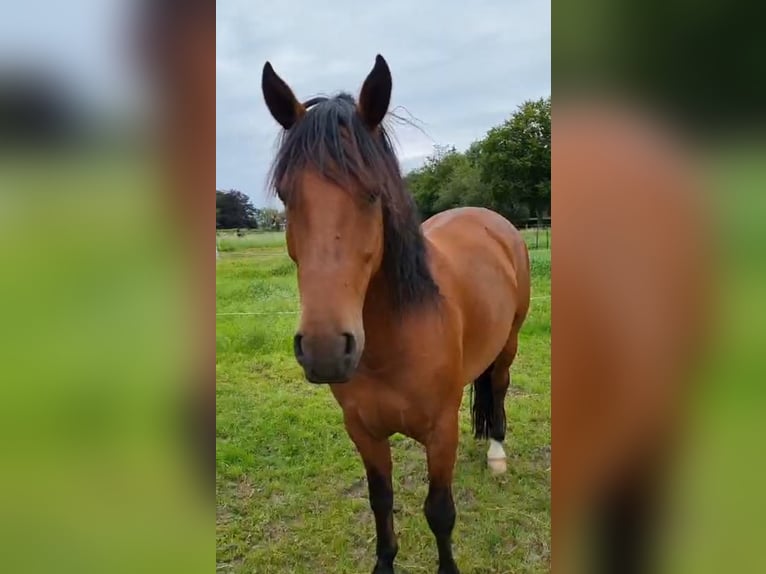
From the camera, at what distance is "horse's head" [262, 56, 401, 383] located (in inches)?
41.1

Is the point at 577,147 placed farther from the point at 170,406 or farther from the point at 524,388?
the point at 524,388

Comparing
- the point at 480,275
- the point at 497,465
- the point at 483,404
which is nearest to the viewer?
the point at 480,275

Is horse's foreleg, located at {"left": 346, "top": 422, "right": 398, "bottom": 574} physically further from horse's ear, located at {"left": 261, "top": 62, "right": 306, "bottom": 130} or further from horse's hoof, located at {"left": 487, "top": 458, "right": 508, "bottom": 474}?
horse's ear, located at {"left": 261, "top": 62, "right": 306, "bottom": 130}

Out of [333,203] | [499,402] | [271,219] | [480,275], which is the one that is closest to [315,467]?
[499,402]

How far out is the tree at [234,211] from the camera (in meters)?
0.98

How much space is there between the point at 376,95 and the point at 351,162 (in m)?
0.23

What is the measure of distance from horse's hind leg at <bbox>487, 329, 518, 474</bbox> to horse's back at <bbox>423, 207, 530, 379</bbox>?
172 millimetres

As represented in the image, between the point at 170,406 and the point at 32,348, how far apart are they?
6.3 inches

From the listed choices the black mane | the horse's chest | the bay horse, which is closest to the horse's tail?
the bay horse

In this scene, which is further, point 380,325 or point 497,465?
point 497,465

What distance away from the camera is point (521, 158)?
1167 millimetres

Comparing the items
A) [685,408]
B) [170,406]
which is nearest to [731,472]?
[685,408]

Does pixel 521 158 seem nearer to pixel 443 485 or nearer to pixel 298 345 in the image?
pixel 298 345

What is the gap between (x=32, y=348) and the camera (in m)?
0.55
